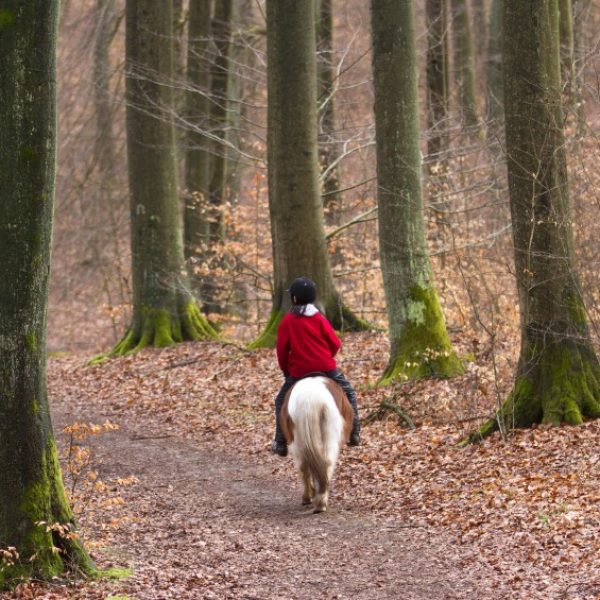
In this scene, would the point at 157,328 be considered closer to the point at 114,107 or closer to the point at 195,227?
the point at 195,227

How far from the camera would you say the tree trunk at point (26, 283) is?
6.90 m

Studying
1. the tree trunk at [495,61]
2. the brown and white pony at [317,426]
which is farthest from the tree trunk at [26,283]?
the tree trunk at [495,61]

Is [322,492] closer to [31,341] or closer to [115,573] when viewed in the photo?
[115,573]

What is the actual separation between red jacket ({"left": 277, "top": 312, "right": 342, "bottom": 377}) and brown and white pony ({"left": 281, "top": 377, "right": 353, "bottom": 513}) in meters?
0.20

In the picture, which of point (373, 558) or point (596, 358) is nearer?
point (373, 558)

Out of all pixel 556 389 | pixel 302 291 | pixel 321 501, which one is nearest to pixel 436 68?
pixel 556 389

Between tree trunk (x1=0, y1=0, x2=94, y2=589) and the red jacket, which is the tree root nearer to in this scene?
the red jacket

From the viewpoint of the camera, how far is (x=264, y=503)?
1117cm

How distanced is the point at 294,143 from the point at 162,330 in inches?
215

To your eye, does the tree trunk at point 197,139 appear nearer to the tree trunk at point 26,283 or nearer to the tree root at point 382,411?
the tree root at point 382,411

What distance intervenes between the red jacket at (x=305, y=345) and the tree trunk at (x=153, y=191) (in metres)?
10.2

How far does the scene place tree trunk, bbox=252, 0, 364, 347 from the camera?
17203mm

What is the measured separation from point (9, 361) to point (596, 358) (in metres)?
7.14

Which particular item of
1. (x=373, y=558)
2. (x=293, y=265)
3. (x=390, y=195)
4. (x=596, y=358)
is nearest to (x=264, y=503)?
(x=373, y=558)
